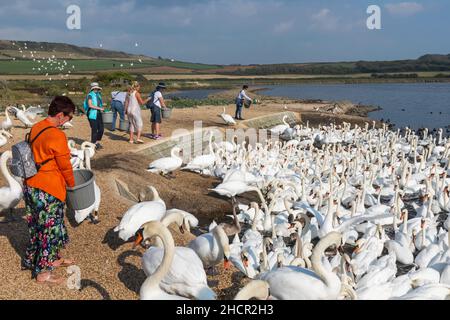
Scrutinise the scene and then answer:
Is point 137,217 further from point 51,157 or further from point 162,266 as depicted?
point 162,266

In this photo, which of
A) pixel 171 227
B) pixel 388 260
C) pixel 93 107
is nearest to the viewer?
pixel 388 260

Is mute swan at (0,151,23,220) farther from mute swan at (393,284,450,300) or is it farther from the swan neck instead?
mute swan at (393,284,450,300)

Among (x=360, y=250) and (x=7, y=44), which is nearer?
(x=360, y=250)

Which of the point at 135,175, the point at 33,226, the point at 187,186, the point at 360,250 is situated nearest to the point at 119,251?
the point at 33,226

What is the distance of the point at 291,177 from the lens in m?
13.7

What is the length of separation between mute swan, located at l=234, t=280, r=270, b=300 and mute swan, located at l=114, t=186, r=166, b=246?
2313 millimetres

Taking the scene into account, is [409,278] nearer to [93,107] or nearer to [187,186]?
[187,186]

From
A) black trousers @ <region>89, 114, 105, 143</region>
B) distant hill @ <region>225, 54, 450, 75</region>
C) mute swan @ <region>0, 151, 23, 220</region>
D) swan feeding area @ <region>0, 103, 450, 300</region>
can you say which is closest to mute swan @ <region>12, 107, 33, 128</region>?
black trousers @ <region>89, 114, 105, 143</region>

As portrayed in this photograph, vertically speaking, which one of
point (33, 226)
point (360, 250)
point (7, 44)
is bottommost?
point (360, 250)

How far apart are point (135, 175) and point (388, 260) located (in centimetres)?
656

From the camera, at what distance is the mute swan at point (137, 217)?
254 inches

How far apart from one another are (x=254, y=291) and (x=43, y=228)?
2547 mm

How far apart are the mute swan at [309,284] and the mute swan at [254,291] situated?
0.68m

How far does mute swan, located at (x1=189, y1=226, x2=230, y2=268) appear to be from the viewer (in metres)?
6.19
